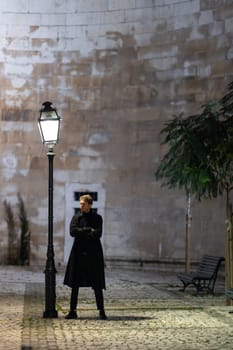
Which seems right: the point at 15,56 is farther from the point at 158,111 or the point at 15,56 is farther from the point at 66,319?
the point at 66,319

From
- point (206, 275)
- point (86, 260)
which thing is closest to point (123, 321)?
point (86, 260)

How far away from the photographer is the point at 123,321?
8.85 m

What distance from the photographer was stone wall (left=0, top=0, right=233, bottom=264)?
17172 millimetres

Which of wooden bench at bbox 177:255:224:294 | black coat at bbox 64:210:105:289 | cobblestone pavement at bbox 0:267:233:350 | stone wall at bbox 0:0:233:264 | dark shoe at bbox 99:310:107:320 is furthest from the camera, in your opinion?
stone wall at bbox 0:0:233:264

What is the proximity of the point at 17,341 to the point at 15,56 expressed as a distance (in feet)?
39.9

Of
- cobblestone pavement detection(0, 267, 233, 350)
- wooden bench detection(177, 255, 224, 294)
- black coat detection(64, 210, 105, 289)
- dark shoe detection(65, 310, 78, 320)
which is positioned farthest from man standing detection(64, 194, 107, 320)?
wooden bench detection(177, 255, 224, 294)

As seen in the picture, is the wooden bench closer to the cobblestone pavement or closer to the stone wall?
the cobblestone pavement

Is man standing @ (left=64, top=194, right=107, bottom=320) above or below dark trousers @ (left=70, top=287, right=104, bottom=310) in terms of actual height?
above

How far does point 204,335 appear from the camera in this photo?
7.77 metres

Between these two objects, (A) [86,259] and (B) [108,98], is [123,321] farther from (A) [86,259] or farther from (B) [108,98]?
(B) [108,98]

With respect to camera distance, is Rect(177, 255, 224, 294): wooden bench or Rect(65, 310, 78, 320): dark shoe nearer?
Rect(65, 310, 78, 320): dark shoe

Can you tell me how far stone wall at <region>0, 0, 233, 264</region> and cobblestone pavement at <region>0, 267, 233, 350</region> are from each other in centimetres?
412

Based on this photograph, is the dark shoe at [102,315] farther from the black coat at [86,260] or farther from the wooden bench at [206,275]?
the wooden bench at [206,275]

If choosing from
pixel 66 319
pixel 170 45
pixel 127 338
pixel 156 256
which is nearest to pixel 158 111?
pixel 170 45
